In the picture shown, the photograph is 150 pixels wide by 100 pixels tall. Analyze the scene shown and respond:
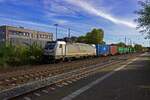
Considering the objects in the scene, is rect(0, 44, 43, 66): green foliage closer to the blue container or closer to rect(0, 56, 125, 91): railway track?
rect(0, 56, 125, 91): railway track

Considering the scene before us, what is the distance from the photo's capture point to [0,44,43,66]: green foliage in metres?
36.5

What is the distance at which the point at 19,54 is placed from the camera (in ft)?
130

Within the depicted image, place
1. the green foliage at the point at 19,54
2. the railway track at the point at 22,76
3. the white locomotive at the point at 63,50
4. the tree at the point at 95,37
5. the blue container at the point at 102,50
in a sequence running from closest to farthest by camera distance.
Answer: the railway track at the point at 22,76
the green foliage at the point at 19,54
the white locomotive at the point at 63,50
the blue container at the point at 102,50
the tree at the point at 95,37

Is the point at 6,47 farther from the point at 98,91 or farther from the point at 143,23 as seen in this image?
the point at 98,91

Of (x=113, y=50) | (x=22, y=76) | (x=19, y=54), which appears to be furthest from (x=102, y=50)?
(x=22, y=76)

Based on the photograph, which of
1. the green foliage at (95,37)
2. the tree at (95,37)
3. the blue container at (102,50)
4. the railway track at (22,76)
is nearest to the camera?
the railway track at (22,76)

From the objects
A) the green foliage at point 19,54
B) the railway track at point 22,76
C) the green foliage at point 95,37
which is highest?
the green foliage at point 95,37

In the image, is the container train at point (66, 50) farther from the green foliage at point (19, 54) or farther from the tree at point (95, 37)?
the tree at point (95, 37)

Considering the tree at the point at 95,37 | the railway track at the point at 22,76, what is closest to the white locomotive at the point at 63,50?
the railway track at the point at 22,76

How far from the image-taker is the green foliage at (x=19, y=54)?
120 feet

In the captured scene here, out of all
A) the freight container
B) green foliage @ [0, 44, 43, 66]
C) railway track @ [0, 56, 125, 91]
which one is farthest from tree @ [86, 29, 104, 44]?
railway track @ [0, 56, 125, 91]

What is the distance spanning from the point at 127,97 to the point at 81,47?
41.2m

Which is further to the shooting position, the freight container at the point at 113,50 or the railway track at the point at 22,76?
the freight container at the point at 113,50

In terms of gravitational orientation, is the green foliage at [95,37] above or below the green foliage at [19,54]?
above
